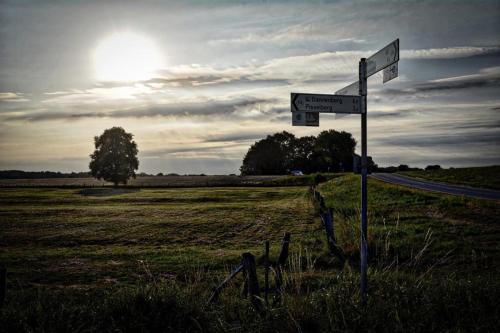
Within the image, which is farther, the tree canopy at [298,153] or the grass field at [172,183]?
the tree canopy at [298,153]

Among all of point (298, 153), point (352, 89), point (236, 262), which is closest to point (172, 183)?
point (298, 153)

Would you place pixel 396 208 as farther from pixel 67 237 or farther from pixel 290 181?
pixel 290 181

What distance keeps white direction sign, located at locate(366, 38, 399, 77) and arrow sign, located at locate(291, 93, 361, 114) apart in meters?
0.54

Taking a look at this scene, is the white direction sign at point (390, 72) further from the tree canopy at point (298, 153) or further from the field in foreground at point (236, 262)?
the tree canopy at point (298, 153)

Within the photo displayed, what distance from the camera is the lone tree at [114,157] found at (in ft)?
257

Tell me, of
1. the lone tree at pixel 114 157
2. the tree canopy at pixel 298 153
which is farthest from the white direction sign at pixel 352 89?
the tree canopy at pixel 298 153

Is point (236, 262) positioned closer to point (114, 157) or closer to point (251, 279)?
point (251, 279)

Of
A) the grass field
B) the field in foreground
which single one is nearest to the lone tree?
the grass field

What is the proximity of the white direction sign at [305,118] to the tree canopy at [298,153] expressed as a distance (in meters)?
104

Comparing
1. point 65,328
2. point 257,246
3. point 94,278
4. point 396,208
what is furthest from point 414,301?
point 396,208

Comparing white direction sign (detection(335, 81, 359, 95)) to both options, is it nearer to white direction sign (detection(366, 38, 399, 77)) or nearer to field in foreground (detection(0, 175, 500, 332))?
white direction sign (detection(366, 38, 399, 77))

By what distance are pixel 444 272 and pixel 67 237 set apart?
59.4 feet

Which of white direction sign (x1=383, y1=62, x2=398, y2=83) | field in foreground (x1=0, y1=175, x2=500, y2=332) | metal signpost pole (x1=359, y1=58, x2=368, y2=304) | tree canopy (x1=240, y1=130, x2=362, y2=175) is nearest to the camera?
field in foreground (x1=0, y1=175, x2=500, y2=332)

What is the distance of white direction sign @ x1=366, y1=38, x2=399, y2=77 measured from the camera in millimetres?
6480
